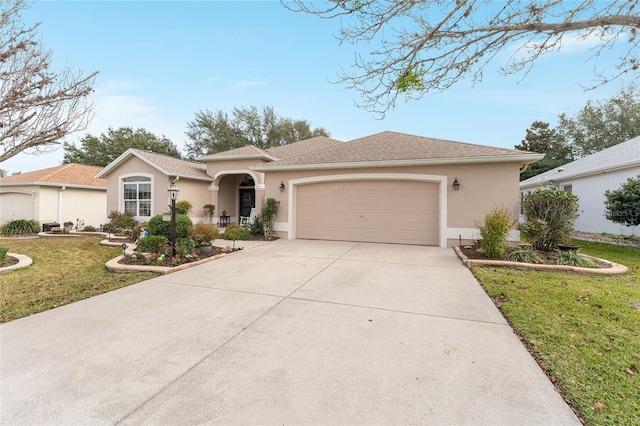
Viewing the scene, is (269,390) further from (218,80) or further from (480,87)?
(218,80)

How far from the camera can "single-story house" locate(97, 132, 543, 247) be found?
8.52 meters

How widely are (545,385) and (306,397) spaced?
198 cm

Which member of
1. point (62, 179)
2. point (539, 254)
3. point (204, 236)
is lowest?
point (539, 254)

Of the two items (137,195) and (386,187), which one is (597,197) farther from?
(137,195)

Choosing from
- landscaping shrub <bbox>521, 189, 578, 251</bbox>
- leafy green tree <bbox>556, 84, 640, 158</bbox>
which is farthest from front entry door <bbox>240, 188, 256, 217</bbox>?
leafy green tree <bbox>556, 84, 640, 158</bbox>

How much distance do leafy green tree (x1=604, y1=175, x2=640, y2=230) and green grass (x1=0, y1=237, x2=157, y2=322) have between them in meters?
13.4

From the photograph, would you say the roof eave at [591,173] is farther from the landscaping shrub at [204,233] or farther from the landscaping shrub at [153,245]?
the landscaping shrub at [153,245]

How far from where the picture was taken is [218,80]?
13.2 metres

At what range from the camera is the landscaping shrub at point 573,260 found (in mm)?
6102

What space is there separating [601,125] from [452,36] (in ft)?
104

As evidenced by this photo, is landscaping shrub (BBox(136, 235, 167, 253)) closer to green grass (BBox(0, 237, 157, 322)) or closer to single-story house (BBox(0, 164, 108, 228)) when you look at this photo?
green grass (BBox(0, 237, 157, 322))

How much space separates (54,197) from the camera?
15.0 meters

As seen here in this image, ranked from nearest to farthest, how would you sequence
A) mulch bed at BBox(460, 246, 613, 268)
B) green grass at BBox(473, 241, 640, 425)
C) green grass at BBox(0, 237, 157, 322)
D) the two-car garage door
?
green grass at BBox(473, 241, 640, 425) < green grass at BBox(0, 237, 157, 322) < mulch bed at BBox(460, 246, 613, 268) < the two-car garage door

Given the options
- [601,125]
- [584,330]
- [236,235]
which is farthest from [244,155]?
[601,125]
